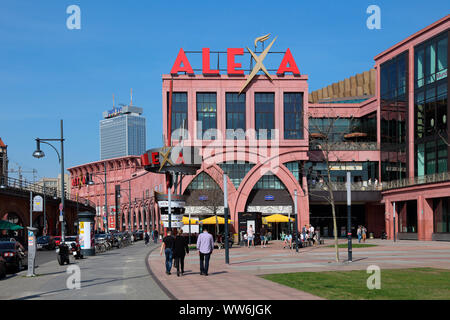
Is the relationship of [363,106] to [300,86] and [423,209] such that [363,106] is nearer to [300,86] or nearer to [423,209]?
[300,86]

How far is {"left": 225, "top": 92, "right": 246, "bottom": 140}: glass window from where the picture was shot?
225ft

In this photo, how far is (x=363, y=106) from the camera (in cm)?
7381

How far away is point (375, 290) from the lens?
15320 millimetres

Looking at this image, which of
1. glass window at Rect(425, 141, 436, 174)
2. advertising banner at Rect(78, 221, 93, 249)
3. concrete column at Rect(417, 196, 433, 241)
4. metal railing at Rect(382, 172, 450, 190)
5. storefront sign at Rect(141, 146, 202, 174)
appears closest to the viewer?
advertising banner at Rect(78, 221, 93, 249)

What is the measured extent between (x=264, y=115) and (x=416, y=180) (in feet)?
66.7

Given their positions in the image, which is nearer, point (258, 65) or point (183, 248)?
point (183, 248)

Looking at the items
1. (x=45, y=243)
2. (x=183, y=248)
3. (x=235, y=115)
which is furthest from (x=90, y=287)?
(x=235, y=115)

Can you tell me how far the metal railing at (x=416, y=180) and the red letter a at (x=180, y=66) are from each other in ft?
88.4

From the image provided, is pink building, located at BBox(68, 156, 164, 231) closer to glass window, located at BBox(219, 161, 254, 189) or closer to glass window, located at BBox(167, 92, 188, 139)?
glass window, located at BBox(167, 92, 188, 139)

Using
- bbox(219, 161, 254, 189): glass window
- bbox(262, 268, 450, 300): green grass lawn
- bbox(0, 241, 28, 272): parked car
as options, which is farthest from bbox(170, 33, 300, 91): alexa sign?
bbox(262, 268, 450, 300): green grass lawn

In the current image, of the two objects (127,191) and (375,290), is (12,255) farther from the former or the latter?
(127,191)

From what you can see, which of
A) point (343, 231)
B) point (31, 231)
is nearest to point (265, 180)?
point (343, 231)

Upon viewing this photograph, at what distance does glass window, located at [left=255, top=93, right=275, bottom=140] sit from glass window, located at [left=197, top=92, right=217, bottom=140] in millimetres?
5256
